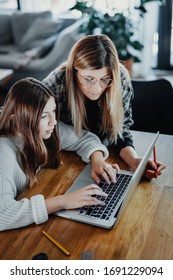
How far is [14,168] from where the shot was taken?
1358 mm

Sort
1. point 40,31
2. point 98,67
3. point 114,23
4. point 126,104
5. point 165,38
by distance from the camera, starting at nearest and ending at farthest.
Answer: point 98,67
point 126,104
point 114,23
point 40,31
point 165,38

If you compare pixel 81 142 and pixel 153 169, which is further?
pixel 81 142

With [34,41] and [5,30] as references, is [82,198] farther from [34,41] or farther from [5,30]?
[5,30]

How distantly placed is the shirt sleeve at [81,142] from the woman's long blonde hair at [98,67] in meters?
0.04

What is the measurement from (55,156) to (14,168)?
239 millimetres

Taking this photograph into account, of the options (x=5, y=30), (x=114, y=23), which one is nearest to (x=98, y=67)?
(x=114, y=23)

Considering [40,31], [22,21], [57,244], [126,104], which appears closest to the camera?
[57,244]

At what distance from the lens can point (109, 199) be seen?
1.33 meters

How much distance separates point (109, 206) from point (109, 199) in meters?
0.04

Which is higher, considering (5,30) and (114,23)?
(114,23)

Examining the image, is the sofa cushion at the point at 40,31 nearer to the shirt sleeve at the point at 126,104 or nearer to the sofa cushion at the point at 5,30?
the sofa cushion at the point at 5,30

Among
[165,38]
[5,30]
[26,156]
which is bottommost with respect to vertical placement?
[165,38]

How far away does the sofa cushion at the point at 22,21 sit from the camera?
4.38 meters

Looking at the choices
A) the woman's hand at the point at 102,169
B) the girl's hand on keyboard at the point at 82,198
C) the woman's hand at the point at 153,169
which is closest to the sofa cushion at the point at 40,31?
the woman's hand at the point at 102,169
